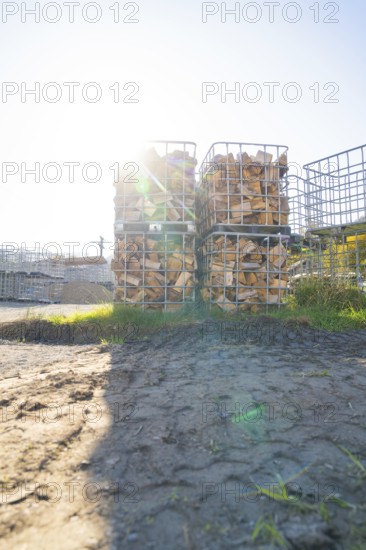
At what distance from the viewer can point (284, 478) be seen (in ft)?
4.20

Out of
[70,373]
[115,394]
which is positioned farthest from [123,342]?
[115,394]

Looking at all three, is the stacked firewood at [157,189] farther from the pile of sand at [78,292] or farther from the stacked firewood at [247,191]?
the pile of sand at [78,292]

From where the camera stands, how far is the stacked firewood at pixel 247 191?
5828 mm

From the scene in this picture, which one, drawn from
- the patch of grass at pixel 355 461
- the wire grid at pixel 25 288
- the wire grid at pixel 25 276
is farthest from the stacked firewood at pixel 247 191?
the wire grid at pixel 25 288

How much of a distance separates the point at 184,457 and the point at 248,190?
16.9ft

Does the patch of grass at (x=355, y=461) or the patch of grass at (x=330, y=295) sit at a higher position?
the patch of grass at (x=330, y=295)

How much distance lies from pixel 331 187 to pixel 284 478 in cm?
632

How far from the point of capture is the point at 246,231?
5.87 meters

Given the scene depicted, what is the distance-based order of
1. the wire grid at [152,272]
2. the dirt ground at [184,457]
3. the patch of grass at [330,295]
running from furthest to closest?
the wire grid at [152,272], the patch of grass at [330,295], the dirt ground at [184,457]

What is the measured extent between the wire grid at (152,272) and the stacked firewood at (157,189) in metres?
0.37

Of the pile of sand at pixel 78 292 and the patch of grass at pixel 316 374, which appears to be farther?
the pile of sand at pixel 78 292

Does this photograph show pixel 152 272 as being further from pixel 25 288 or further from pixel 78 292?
pixel 25 288

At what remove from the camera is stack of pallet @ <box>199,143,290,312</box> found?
225 inches

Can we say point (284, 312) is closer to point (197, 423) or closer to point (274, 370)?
point (274, 370)
